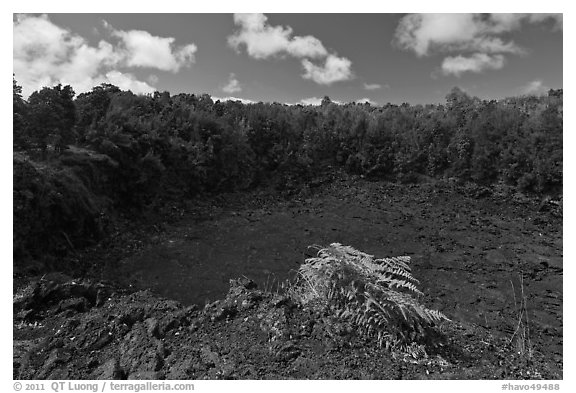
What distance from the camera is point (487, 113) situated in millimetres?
14680

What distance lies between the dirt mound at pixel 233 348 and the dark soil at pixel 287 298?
0.01 metres

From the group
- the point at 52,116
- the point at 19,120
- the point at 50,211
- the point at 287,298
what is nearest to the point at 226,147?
the point at 52,116

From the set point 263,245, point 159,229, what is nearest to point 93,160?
point 159,229

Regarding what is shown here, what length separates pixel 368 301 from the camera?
3.14 meters

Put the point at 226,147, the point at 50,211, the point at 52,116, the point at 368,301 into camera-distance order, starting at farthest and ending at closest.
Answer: the point at 226,147 < the point at 52,116 < the point at 50,211 < the point at 368,301

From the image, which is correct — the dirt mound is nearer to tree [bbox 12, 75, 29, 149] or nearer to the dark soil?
the dark soil

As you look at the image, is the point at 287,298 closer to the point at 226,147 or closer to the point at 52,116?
the point at 52,116

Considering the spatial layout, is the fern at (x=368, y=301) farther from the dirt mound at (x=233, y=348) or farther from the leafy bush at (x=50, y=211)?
the leafy bush at (x=50, y=211)

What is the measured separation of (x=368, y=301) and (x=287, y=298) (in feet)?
3.07

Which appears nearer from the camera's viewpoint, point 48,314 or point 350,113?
point 48,314

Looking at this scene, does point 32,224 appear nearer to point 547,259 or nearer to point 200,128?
point 200,128

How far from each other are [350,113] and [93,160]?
36.6 ft

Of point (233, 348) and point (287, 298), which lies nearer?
point (233, 348)

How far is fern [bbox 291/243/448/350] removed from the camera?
10.2 ft
